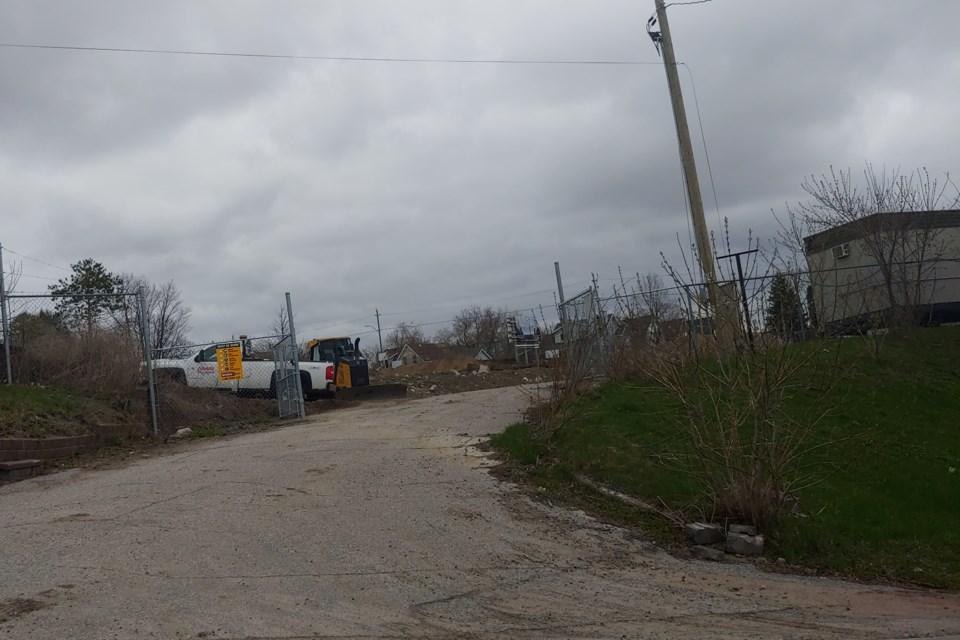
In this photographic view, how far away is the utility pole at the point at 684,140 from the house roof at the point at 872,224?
4021 mm

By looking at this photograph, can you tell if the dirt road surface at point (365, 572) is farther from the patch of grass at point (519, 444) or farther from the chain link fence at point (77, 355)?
the chain link fence at point (77, 355)

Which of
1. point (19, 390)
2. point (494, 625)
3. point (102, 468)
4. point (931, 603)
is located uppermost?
point (19, 390)

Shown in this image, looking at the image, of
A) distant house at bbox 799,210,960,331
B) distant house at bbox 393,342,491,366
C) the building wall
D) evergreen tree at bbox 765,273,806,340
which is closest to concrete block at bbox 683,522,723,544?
evergreen tree at bbox 765,273,806,340

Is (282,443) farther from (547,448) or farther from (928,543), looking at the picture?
(928,543)

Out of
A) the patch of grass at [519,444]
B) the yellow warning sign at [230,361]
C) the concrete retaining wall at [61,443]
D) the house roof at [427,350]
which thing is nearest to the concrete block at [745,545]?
the patch of grass at [519,444]

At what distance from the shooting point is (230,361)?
53.8 feet

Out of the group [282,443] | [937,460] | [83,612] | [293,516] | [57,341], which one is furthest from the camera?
[57,341]

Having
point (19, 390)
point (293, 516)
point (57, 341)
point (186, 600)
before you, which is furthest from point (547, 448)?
point (57, 341)

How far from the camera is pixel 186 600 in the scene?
5391 millimetres

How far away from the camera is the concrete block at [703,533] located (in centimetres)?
768

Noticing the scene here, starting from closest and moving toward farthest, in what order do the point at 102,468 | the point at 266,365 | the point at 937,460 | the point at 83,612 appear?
1. the point at 83,612
2. the point at 937,460
3. the point at 102,468
4. the point at 266,365

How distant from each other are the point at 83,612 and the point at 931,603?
6.14m

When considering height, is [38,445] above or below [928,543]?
above

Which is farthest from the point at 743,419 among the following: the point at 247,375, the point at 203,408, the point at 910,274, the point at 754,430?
the point at 247,375
